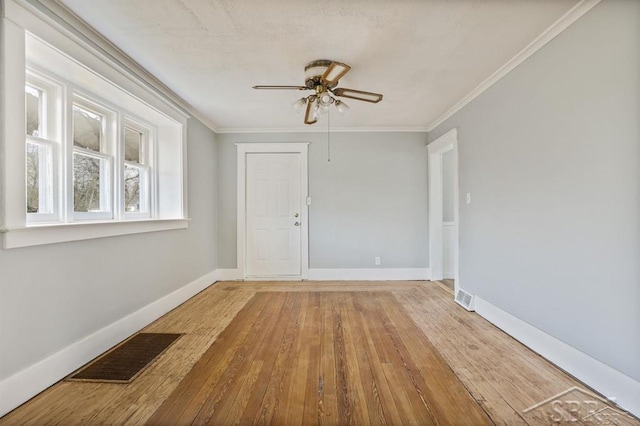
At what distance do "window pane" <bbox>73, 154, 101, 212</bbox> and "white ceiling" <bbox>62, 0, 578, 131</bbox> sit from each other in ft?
3.13

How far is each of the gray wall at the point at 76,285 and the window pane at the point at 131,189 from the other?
43 cm

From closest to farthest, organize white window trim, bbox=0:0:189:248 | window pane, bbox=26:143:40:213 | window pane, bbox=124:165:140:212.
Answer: white window trim, bbox=0:0:189:248 < window pane, bbox=26:143:40:213 < window pane, bbox=124:165:140:212

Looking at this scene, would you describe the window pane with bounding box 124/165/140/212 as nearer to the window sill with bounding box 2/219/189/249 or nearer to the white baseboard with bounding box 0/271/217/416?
the window sill with bounding box 2/219/189/249

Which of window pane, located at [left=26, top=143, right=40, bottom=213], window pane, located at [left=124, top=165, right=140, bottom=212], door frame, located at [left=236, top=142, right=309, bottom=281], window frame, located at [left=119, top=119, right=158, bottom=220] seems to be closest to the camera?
window pane, located at [left=26, top=143, right=40, bottom=213]

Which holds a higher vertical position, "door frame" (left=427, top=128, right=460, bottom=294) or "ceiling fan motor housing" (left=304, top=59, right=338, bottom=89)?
"ceiling fan motor housing" (left=304, top=59, right=338, bottom=89)

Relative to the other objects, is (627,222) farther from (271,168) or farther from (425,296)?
(271,168)

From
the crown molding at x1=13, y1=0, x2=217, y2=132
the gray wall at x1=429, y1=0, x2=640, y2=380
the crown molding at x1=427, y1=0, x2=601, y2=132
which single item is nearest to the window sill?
the crown molding at x1=13, y1=0, x2=217, y2=132

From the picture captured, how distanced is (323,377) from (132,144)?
295cm

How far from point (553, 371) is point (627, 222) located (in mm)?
1089

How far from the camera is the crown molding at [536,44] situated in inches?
71.3

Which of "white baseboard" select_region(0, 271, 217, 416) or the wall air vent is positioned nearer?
"white baseboard" select_region(0, 271, 217, 416)

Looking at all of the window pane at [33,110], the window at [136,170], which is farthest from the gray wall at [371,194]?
the window pane at [33,110]

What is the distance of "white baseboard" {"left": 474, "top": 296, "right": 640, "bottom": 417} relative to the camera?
159 centimetres

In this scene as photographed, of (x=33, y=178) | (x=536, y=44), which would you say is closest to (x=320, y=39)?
(x=536, y=44)
